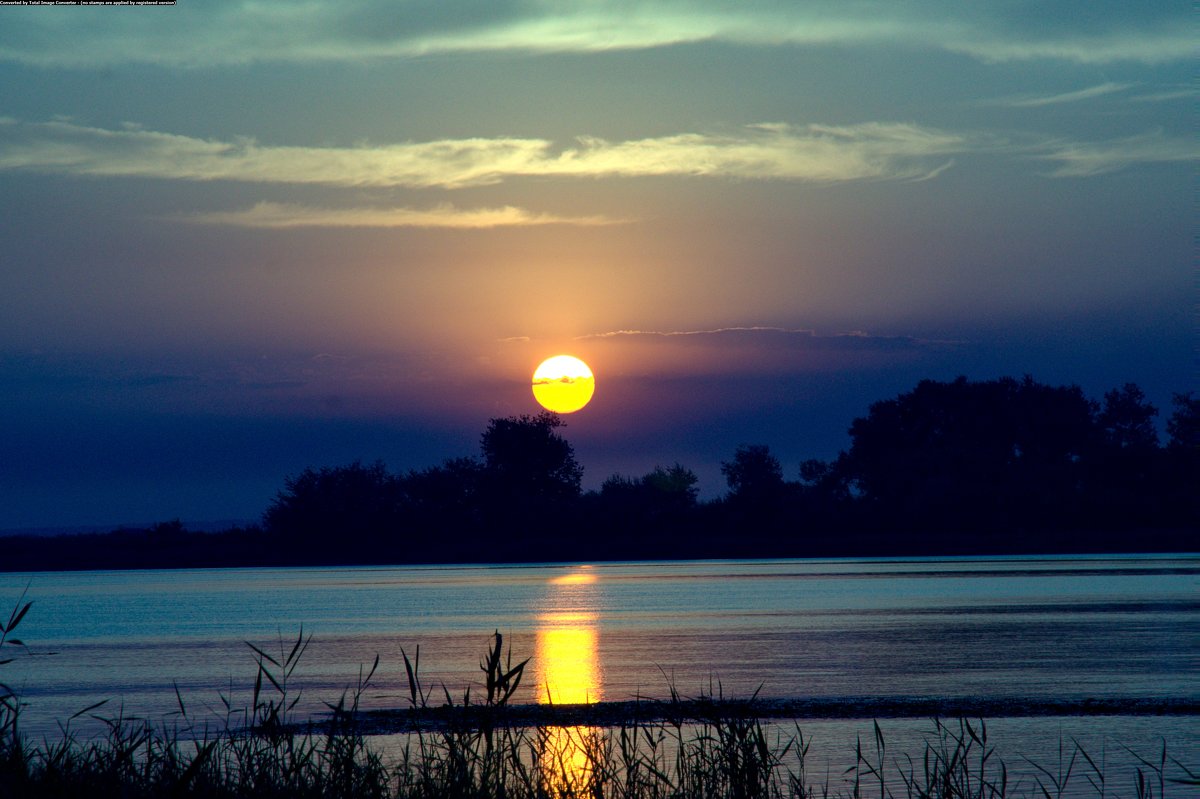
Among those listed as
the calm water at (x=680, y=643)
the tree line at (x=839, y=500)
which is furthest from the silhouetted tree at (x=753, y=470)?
the calm water at (x=680, y=643)

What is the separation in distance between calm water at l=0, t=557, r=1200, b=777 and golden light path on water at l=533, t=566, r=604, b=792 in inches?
7.6

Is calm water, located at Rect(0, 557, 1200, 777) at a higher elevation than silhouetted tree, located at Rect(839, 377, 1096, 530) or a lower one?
lower

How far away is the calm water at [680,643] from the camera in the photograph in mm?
28734

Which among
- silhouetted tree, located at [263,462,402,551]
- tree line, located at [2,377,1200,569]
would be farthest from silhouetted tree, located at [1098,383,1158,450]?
silhouetted tree, located at [263,462,402,551]

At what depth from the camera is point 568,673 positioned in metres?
33.9

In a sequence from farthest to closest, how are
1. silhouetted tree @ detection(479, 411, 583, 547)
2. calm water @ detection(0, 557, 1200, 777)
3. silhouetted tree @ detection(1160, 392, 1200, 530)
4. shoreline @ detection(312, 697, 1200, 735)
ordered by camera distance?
silhouetted tree @ detection(479, 411, 583, 547)
silhouetted tree @ detection(1160, 392, 1200, 530)
calm water @ detection(0, 557, 1200, 777)
shoreline @ detection(312, 697, 1200, 735)

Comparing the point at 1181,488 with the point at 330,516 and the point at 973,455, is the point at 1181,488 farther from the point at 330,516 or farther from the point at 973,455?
the point at 330,516

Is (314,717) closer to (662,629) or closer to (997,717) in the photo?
(997,717)

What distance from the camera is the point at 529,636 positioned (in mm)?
47375

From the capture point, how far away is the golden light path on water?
15688 millimetres

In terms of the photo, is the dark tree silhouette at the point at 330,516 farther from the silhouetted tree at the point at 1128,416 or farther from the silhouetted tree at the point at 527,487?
the silhouetted tree at the point at 1128,416

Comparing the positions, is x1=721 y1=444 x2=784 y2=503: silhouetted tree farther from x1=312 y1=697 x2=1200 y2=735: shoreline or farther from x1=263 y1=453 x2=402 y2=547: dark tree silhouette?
x1=312 y1=697 x2=1200 y2=735: shoreline

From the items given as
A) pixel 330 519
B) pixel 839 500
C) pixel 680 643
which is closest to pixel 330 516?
pixel 330 519

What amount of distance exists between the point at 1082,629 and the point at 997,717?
21.2 metres
